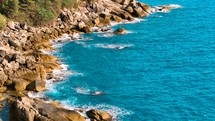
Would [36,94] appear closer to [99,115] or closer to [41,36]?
[99,115]

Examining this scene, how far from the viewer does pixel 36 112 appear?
74.4 metres

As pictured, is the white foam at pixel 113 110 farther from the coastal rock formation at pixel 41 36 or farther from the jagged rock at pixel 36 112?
the coastal rock formation at pixel 41 36

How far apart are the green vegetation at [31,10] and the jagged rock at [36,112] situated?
226 ft

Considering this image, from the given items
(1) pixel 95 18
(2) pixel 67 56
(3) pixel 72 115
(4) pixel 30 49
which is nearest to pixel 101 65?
(2) pixel 67 56

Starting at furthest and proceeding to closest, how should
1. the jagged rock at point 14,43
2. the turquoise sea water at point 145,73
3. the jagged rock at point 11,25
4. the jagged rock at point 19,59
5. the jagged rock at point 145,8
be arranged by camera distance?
1. the jagged rock at point 145,8
2. the jagged rock at point 11,25
3. the jagged rock at point 14,43
4. the jagged rock at point 19,59
5. the turquoise sea water at point 145,73

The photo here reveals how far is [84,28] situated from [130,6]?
119 feet

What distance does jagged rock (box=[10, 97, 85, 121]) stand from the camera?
240ft

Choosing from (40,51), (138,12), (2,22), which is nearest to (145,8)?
(138,12)

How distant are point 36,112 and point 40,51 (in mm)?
50502

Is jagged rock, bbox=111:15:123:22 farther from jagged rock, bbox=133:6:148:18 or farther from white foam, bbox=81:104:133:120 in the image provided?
white foam, bbox=81:104:133:120

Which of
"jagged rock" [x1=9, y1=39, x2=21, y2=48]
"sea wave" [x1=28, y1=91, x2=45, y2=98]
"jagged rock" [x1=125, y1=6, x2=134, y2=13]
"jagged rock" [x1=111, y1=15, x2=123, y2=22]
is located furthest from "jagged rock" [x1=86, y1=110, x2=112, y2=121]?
"jagged rock" [x1=125, y1=6, x2=134, y2=13]

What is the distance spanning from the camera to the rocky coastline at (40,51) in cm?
7656

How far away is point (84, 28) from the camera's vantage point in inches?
5999

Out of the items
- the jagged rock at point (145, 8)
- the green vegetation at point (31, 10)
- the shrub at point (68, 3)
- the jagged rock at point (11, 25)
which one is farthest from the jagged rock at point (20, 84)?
the jagged rock at point (145, 8)
